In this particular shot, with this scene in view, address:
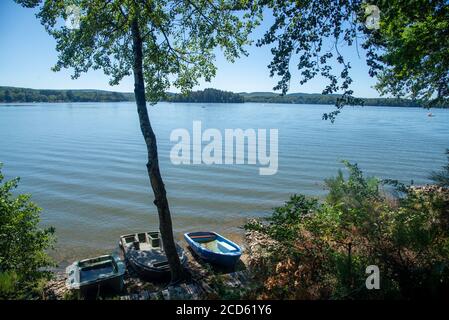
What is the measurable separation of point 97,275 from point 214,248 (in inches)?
204

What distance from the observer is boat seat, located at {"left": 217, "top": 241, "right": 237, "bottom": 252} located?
44.3 feet

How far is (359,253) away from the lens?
6.84m

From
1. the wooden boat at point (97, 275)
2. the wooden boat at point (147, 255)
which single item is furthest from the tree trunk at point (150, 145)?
the wooden boat at point (97, 275)

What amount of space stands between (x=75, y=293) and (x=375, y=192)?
11470mm

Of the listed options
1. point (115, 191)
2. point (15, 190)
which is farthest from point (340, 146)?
point (15, 190)

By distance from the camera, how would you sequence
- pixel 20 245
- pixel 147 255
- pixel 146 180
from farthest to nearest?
pixel 146 180
pixel 147 255
pixel 20 245

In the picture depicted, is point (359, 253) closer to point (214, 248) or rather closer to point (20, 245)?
point (214, 248)

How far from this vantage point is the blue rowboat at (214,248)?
499 inches

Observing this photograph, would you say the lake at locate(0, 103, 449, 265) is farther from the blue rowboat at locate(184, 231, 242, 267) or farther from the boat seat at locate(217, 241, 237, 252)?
the boat seat at locate(217, 241, 237, 252)

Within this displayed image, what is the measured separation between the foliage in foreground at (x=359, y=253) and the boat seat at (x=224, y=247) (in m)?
5.12

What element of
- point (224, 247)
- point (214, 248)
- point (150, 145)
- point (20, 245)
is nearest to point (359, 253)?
point (150, 145)

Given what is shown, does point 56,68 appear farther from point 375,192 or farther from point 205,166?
point 205,166

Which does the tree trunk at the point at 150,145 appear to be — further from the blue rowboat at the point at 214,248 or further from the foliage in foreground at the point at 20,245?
the foliage in foreground at the point at 20,245

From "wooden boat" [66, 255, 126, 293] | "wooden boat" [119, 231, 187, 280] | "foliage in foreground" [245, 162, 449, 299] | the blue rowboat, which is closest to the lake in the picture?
the blue rowboat
